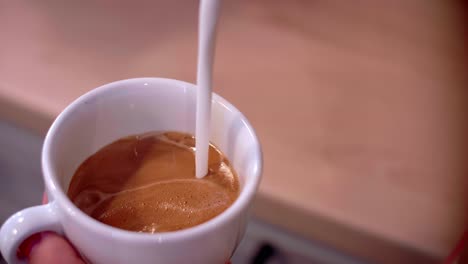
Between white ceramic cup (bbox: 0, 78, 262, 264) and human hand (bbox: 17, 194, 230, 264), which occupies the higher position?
white ceramic cup (bbox: 0, 78, 262, 264)

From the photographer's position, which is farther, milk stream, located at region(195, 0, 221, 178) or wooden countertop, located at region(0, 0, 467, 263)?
wooden countertop, located at region(0, 0, 467, 263)

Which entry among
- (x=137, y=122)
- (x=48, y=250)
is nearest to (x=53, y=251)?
(x=48, y=250)

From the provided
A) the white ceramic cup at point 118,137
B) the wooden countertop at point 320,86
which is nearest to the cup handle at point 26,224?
the white ceramic cup at point 118,137

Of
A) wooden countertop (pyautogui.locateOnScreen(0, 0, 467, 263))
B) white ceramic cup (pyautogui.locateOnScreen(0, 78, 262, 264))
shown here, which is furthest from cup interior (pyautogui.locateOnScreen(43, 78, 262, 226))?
wooden countertop (pyautogui.locateOnScreen(0, 0, 467, 263))

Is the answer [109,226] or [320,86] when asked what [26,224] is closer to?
[109,226]

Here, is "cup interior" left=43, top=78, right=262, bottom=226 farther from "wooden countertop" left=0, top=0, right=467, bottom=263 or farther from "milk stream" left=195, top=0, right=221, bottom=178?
"wooden countertop" left=0, top=0, right=467, bottom=263

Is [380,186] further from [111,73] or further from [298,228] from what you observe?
[111,73]

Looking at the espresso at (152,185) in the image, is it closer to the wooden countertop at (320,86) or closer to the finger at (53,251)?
the finger at (53,251)
